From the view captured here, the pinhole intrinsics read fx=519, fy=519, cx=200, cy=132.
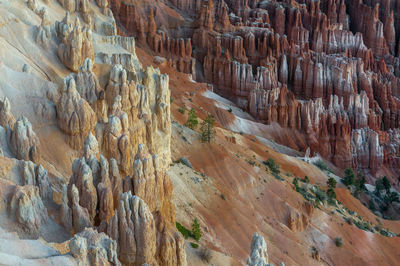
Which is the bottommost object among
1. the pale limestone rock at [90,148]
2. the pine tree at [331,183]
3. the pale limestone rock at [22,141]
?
the pine tree at [331,183]

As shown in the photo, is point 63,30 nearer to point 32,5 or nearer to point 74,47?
point 74,47

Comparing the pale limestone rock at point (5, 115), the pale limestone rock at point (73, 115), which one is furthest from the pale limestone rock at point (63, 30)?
the pale limestone rock at point (5, 115)

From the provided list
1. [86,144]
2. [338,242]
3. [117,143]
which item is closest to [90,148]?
[86,144]

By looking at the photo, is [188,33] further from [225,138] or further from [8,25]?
[8,25]

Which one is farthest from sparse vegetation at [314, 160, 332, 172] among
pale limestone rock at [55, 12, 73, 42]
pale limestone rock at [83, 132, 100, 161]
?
pale limestone rock at [83, 132, 100, 161]

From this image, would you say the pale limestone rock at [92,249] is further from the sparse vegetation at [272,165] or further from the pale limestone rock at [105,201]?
the sparse vegetation at [272,165]

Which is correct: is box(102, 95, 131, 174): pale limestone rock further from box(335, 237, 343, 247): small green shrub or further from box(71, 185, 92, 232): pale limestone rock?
box(335, 237, 343, 247): small green shrub

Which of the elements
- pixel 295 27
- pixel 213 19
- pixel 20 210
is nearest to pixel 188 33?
pixel 213 19
